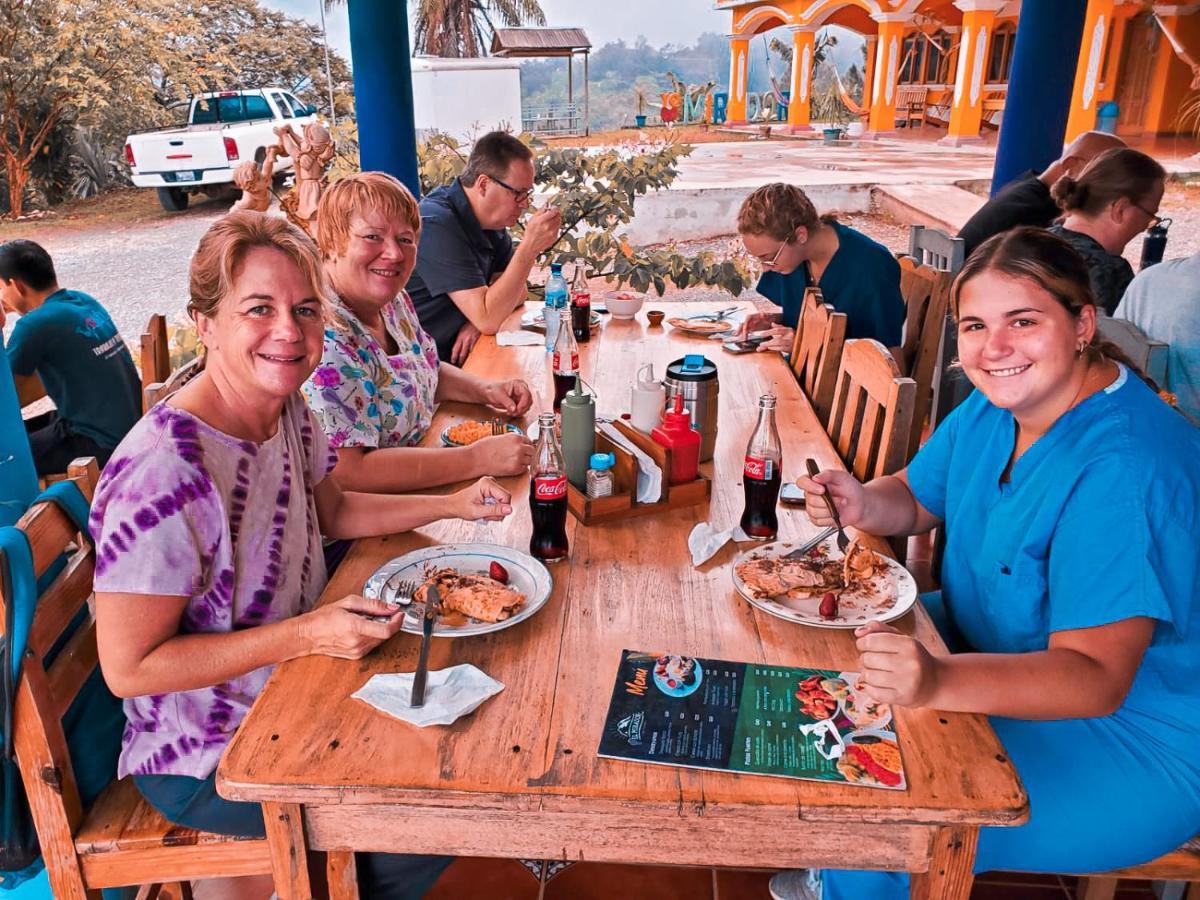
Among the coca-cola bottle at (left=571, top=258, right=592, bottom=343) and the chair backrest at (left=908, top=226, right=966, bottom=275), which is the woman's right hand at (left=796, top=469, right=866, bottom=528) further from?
the chair backrest at (left=908, top=226, right=966, bottom=275)

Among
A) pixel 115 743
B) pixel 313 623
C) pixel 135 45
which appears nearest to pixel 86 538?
pixel 115 743

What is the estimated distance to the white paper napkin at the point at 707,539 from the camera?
4.77 feet

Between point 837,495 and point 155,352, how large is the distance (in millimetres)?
2328

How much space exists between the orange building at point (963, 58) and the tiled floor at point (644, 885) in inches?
387

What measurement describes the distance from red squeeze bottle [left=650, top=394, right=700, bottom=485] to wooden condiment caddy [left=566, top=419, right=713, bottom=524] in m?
0.02

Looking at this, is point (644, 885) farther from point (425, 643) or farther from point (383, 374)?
point (383, 374)

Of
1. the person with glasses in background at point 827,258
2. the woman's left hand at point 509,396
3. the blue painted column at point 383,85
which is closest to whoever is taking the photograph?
the woman's left hand at point 509,396

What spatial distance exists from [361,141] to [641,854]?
3.61 metres

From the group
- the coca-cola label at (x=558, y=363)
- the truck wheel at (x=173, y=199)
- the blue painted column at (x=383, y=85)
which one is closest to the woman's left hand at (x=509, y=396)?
the coca-cola label at (x=558, y=363)

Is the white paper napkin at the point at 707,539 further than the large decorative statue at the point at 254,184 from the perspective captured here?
No

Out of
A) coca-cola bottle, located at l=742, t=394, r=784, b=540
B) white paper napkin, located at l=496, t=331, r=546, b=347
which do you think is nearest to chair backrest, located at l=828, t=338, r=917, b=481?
coca-cola bottle, located at l=742, t=394, r=784, b=540

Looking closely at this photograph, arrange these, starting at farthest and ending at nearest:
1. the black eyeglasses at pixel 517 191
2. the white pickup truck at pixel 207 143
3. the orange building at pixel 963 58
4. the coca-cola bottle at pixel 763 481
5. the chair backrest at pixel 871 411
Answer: the orange building at pixel 963 58 → the white pickup truck at pixel 207 143 → the black eyeglasses at pixel 517 191 → the chair backrest at pixel 871 411 → the coca-cola bottle at pixel 763 481

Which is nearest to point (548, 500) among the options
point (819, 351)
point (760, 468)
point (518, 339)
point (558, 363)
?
point (760, 468)

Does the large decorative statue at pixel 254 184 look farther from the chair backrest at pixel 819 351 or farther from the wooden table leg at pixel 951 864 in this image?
Result: the wooden table leg at pixel 951 864
